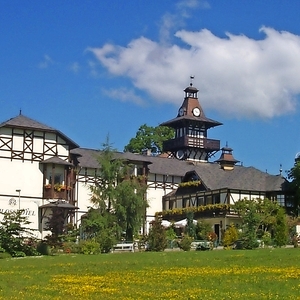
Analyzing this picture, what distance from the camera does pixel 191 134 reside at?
87.6 meters

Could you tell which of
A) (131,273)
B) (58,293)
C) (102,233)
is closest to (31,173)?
(102,233)

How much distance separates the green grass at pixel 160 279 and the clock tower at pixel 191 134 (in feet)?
182

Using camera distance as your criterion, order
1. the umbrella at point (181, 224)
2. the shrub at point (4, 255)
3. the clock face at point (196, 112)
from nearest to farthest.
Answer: the shrub at point (4, 255) → the umbrella at point (181, 224) → the clock face at point (196, 112)

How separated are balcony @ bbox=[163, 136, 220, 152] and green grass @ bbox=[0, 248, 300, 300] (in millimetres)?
55253

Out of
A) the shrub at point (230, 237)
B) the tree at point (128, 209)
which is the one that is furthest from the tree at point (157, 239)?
the tree at point (128, 209)

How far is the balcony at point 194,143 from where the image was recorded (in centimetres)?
8525

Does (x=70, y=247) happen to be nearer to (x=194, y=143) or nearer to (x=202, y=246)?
(x=202, y=246)

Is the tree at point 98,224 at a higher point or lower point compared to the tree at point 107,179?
lower

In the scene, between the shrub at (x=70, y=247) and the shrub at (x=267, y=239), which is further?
the shrub at (x=267, y=239)

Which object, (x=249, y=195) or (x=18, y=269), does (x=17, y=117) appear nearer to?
(x=249, y=195)

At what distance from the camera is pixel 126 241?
5025 centimetres

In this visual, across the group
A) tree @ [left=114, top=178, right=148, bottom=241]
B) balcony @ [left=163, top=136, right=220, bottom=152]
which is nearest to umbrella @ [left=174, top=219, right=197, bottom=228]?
tree @ [left=114, top=178, right=148, bottom=241]

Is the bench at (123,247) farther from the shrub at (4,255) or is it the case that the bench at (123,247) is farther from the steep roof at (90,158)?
the steep roof at (90,158)

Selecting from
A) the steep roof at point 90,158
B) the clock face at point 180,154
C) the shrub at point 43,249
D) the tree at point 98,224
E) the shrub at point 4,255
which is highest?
the clock face at point 180,154
